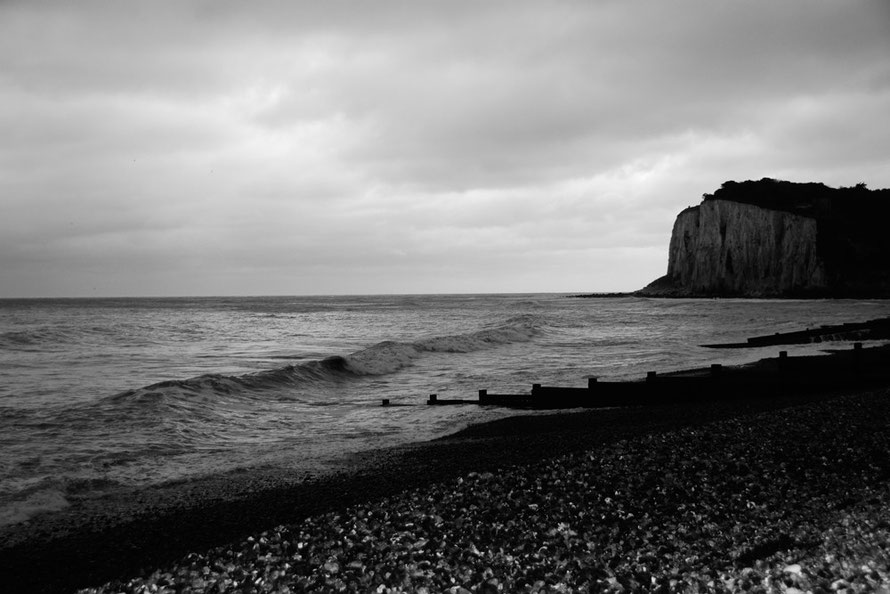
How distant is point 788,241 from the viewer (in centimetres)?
9838

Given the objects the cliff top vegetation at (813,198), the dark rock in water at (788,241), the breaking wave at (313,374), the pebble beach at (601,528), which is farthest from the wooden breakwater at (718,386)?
the cliff top vegetation at (813,198)

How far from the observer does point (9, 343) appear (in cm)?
3225

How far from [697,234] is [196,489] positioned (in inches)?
4509

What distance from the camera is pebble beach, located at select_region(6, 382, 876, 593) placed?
4.25 metres

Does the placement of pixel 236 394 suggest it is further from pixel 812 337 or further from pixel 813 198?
pixel 813 198

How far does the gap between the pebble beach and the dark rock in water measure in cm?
10284

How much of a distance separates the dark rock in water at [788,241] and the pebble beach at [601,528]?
102839mm

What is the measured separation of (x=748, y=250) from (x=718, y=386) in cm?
10090

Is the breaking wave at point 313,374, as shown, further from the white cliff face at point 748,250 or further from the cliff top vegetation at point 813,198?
the cliff top vegetation at point 813,198

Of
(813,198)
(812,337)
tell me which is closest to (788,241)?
(813,198)

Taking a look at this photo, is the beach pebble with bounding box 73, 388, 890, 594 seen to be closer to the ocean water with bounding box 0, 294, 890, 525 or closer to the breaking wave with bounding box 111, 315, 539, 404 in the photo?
the ocean water with bounding box 0, 294, 890, 525

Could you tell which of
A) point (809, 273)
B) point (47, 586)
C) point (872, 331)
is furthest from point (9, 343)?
point (809, 273)

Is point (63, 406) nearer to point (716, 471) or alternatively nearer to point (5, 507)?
point (5, 507)

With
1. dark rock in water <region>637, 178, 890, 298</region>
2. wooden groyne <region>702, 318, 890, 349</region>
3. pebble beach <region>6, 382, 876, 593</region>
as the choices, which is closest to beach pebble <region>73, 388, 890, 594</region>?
pebble beach <region>6, 382, 876, 593</region>
